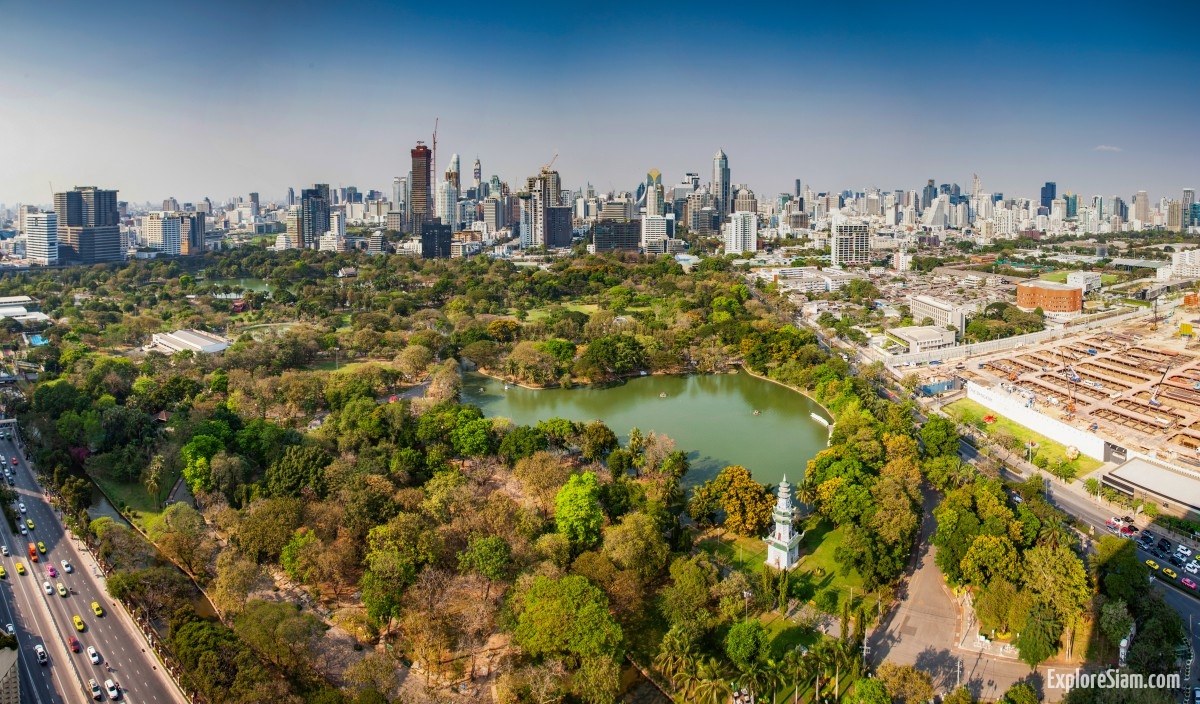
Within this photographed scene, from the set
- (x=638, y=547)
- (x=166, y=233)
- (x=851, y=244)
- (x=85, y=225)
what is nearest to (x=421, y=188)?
(x=166, y=233)

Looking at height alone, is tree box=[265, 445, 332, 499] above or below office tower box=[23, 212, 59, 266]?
below

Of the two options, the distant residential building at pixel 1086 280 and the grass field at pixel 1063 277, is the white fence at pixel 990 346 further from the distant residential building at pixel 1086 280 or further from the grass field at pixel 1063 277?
the grass field at pixel 1063 277

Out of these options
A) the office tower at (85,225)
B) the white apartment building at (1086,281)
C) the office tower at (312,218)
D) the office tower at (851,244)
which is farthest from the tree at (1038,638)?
the office tower at (312,218)

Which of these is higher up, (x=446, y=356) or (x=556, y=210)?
(x=556, y=210)

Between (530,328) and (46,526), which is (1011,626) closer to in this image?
(46,526)

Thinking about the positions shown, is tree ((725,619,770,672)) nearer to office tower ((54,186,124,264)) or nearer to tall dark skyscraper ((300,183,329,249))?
office tower ((54,186,124,264))

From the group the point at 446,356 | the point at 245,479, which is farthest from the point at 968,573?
the point at 446,356

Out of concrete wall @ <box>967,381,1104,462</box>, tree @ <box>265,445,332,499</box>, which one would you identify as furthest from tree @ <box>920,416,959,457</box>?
tree @ <box>265,445,332,499</box>
